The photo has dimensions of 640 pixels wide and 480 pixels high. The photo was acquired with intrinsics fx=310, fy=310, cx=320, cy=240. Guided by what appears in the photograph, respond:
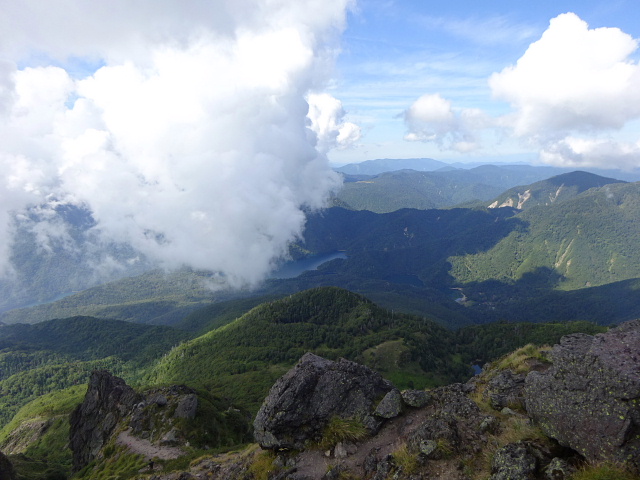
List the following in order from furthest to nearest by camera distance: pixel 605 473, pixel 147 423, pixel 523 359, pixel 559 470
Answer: pixel 147 423, pixel 523 359, pixel 559 470, pixel 605 473

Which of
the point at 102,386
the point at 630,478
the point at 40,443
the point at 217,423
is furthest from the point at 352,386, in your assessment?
the point at 40,443

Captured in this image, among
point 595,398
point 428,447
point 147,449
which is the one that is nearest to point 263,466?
point 428,447

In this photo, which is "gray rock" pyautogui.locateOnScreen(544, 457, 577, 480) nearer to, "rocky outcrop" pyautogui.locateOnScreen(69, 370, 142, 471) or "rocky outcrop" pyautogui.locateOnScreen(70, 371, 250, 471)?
"rocky outcrop" pyautogui.locateOnScreen(70, 371, 250, 471)

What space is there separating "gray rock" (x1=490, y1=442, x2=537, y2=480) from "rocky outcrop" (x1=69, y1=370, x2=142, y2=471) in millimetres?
80890

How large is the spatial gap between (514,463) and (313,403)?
49.1 feet

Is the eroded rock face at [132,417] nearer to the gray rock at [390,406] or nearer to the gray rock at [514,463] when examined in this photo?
the gray rock at [390,406]

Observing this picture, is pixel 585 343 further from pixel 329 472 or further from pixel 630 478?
pixel 329 472

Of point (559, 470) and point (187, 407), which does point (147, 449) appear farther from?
point (559, 470)

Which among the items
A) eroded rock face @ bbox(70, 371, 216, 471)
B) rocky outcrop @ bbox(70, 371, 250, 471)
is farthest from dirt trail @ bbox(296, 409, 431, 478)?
eroded rock face @ bbox(70, 371, 216, 471)

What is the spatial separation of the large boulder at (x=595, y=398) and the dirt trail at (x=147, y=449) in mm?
59113

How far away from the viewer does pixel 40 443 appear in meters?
118

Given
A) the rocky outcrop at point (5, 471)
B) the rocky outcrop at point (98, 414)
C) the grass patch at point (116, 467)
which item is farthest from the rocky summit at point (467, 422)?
the rocky outcrop at point (98, 414)

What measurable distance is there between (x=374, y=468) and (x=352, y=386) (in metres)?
6.88

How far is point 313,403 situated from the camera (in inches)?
985
